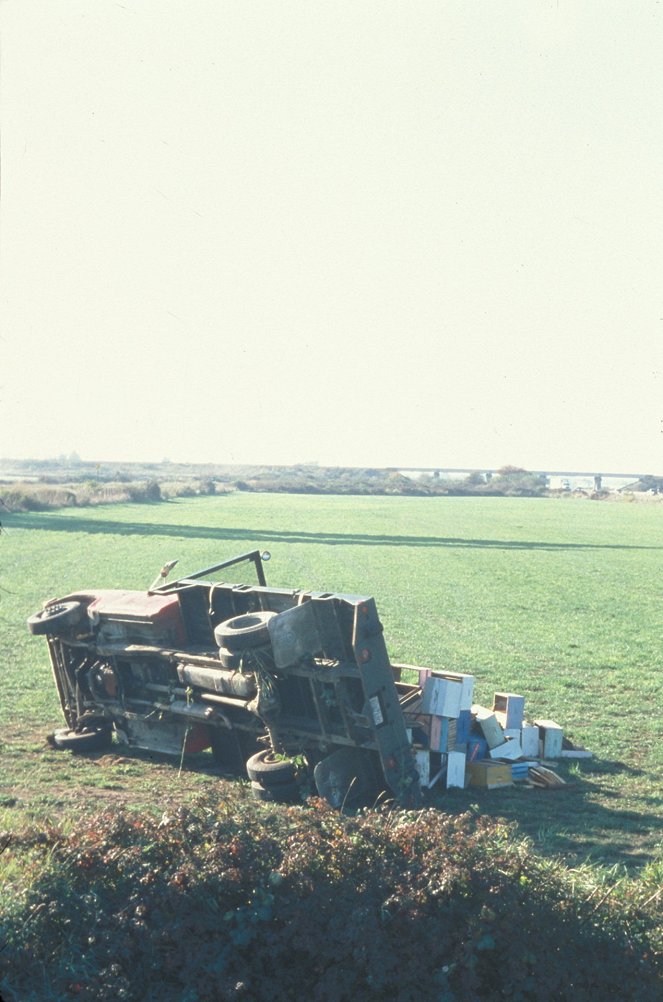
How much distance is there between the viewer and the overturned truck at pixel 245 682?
308 inches

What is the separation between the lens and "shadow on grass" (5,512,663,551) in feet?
147

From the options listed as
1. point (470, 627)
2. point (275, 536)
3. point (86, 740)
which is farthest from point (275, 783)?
point (275, 536)

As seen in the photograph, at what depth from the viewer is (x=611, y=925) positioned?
477cm

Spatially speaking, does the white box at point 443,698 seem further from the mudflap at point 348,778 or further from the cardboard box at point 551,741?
the cardboard box at point 551,741

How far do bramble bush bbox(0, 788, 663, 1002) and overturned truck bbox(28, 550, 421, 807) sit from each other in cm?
265

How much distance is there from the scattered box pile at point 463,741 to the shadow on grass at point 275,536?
33880 millimetres

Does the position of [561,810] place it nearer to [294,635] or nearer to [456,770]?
[456,770]

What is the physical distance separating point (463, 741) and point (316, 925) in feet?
14.4

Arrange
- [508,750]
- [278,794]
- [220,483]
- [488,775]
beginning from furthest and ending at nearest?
[220,483]
[508,750]
[488,775]
[278,794]

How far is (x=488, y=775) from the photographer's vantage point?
8789 mm

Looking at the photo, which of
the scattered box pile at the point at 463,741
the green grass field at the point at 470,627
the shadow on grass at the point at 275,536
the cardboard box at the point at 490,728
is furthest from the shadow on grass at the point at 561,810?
the shadow on grass at the point at 275,536

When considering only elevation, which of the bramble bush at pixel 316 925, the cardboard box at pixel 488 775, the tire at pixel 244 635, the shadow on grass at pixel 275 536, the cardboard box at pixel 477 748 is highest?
the tire at pixel 244 635

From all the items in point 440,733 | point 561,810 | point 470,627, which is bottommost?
point 470,627

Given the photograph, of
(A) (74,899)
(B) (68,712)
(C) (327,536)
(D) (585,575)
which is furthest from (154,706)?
(C) (327,536)
